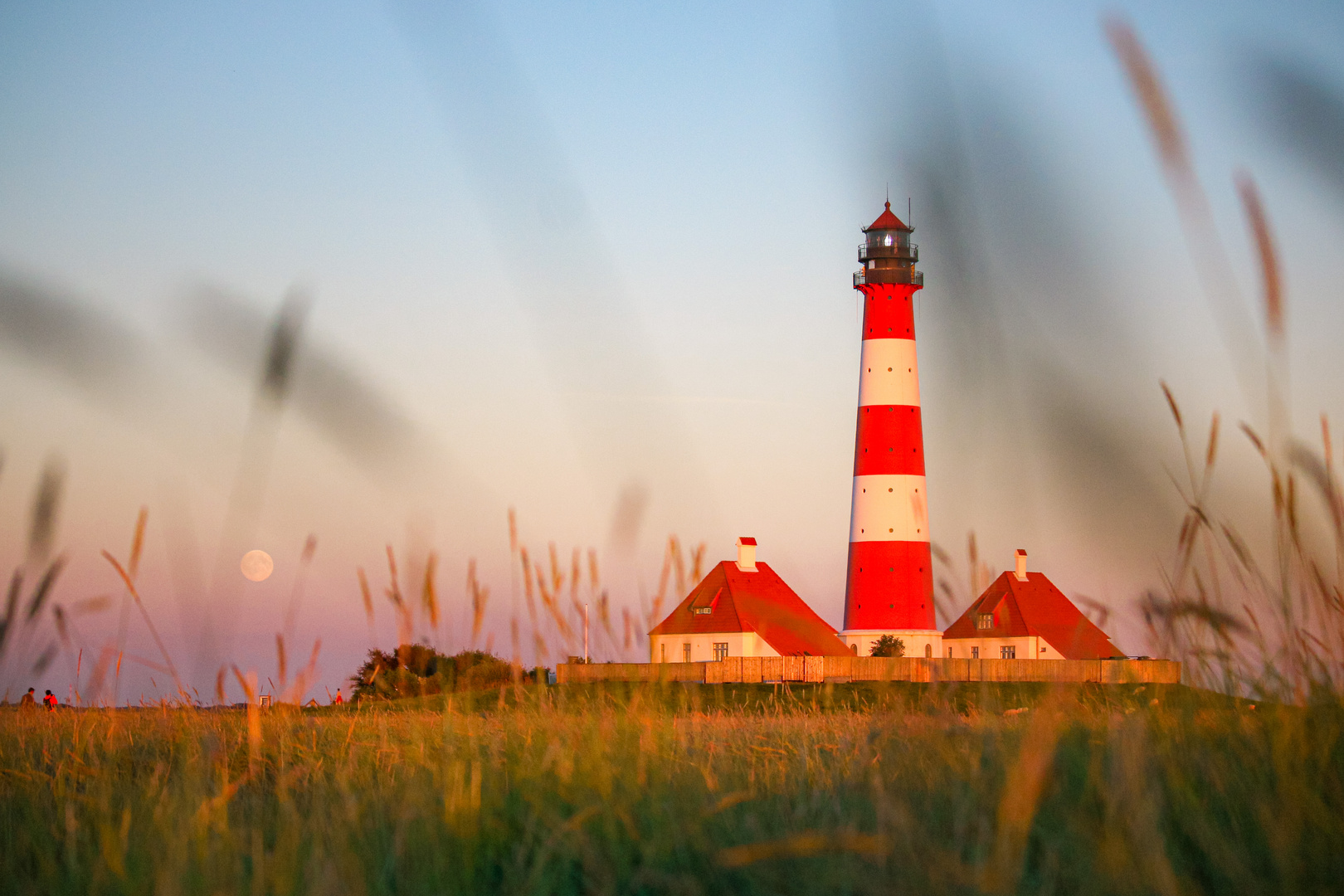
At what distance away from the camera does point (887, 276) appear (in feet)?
120

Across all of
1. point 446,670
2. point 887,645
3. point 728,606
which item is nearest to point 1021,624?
point 887,645

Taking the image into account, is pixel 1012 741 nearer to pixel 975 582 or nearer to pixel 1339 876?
pixel 975 582

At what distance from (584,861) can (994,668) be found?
29288mm

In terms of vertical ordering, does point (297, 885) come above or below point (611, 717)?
below

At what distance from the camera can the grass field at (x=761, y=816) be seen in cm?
244

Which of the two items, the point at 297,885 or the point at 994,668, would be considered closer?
the point at 297,885

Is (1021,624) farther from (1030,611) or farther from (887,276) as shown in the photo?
(887,276)

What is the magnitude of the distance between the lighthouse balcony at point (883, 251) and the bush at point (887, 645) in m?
11.2

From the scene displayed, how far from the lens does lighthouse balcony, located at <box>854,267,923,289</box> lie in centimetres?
3641

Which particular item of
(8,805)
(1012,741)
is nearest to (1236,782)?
(1012,741)

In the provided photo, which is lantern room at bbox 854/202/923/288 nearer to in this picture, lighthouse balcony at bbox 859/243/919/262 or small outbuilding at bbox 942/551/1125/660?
lighthouse balcony at bbox 859/243/919/262

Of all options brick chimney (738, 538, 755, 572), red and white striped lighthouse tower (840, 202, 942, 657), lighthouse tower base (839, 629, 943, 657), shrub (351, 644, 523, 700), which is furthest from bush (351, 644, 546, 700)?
brick chimney (738, 538, 755, 572)

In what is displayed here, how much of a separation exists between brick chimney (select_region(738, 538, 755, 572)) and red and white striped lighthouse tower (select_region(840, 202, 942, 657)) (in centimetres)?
620

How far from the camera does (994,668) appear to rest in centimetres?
3058
